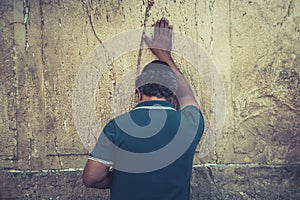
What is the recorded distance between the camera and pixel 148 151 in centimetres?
232

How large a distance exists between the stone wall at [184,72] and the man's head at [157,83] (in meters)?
0.86

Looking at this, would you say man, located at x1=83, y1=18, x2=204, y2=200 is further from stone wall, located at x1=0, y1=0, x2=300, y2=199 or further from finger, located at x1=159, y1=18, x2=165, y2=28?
stone wall, located at x1=0, y1=0, x2=300, y2=199

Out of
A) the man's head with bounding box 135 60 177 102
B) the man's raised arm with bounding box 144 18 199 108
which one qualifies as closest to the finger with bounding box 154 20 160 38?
the man's raised arm with bounding box 144 18 199 108

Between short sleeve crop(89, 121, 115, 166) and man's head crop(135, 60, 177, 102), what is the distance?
300mm

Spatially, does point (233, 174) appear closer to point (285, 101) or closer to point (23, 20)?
point (285, 101)

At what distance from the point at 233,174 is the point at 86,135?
1.23 m

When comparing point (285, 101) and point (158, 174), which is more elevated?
point (285, 101)

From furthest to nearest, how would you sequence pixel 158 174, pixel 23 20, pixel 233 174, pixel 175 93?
pixel 233 174
pixel 23 20
pixel 175 93
pixel 158 174

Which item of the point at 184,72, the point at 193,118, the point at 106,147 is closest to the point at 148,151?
the point at 106,147

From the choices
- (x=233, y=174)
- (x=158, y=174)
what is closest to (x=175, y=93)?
(x=158, y=174)

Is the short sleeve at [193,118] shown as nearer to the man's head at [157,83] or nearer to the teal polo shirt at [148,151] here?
the teal polo shirt at [148,151]

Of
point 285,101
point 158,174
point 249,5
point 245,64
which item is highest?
point 249,5

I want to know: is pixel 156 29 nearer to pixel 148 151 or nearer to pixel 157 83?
pixel 157 83

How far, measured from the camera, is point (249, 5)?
11.3 feet
